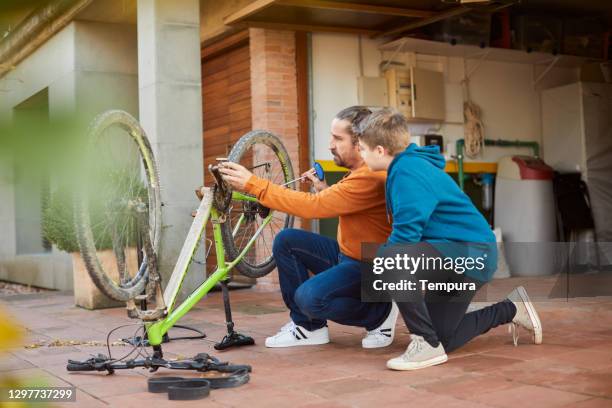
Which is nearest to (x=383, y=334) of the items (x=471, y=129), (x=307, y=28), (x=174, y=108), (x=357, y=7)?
(x=174, y=108)

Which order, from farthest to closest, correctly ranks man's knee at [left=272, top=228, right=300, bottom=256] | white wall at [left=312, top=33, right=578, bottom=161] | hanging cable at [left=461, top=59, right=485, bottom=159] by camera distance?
hanging cable at [left=461, top=59, right=485, bottom=159] → white wall at [left=312, top=33, right=578, bottom=161] → man's knee at [left=272, top=228, right=300, bottom=256]

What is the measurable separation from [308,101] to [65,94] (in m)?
6.45

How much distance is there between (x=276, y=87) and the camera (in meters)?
6.77

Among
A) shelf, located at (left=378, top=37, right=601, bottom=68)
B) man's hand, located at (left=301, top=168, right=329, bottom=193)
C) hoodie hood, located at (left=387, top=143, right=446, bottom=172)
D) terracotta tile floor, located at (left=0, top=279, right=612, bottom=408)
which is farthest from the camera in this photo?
shelf, located at (left=378, top=37, right=601, bottom=68)

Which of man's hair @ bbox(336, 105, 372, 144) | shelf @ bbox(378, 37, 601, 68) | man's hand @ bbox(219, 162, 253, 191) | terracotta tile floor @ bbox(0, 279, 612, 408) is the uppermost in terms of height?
shelf @ bbox(378, 37, 601, 68)

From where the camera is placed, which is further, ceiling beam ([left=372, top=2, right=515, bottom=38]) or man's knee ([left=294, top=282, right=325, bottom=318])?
ceiling beam ([left=372, top=2, right=515, bottom=38])

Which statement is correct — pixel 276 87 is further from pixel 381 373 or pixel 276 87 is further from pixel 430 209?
pixel 381 373

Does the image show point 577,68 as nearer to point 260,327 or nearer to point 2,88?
point 260,327

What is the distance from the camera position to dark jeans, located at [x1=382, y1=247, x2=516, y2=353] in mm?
2949

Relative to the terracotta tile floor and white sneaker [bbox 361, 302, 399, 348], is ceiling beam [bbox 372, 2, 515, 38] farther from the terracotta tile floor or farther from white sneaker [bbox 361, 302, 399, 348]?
white sneaker [bbox 361, 302, 399, 348]

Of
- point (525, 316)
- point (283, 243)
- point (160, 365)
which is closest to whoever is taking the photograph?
point (160, 365)

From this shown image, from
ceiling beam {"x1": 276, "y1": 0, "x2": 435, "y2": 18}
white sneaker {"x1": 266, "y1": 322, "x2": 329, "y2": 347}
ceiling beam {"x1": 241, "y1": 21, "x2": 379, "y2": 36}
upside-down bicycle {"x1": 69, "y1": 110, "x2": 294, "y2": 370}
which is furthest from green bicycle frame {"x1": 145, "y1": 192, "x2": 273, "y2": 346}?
ceiling beam {"x1": 241, "y1": 21, "x2": 379, "y2": 36}

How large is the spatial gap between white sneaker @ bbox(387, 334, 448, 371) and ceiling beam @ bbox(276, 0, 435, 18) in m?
3.81

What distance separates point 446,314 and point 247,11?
4.03 metres
